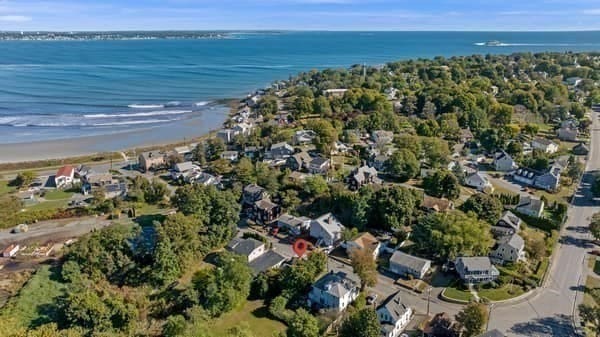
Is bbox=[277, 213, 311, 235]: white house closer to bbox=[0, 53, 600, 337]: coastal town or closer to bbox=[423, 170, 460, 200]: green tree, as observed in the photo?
bbox=[0, 53, 600, 337]: coastal town

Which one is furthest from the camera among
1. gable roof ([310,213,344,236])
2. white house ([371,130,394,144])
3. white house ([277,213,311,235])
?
white house ([371,130,394,144])

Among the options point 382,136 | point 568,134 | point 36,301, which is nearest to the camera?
point 36,301

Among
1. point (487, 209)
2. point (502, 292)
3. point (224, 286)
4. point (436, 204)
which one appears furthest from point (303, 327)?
point (487, 209)

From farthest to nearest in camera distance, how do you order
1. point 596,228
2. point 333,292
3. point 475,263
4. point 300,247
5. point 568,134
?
point 568,134 < point 300,247 < point 596,228 < point 475,263 < point 333,292

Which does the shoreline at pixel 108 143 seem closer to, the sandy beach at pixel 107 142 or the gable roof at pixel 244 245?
the sandy beach at pixel 107 142

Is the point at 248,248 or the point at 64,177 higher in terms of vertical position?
the point at 64,177

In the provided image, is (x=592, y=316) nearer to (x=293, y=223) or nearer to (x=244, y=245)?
(x=293, y=223)

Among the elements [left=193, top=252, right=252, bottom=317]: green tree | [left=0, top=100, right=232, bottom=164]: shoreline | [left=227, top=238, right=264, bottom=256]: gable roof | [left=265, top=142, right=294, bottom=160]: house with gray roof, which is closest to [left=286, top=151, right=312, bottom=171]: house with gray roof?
[left=265, top=142, right=294, bottom=160]: house with gray roof
